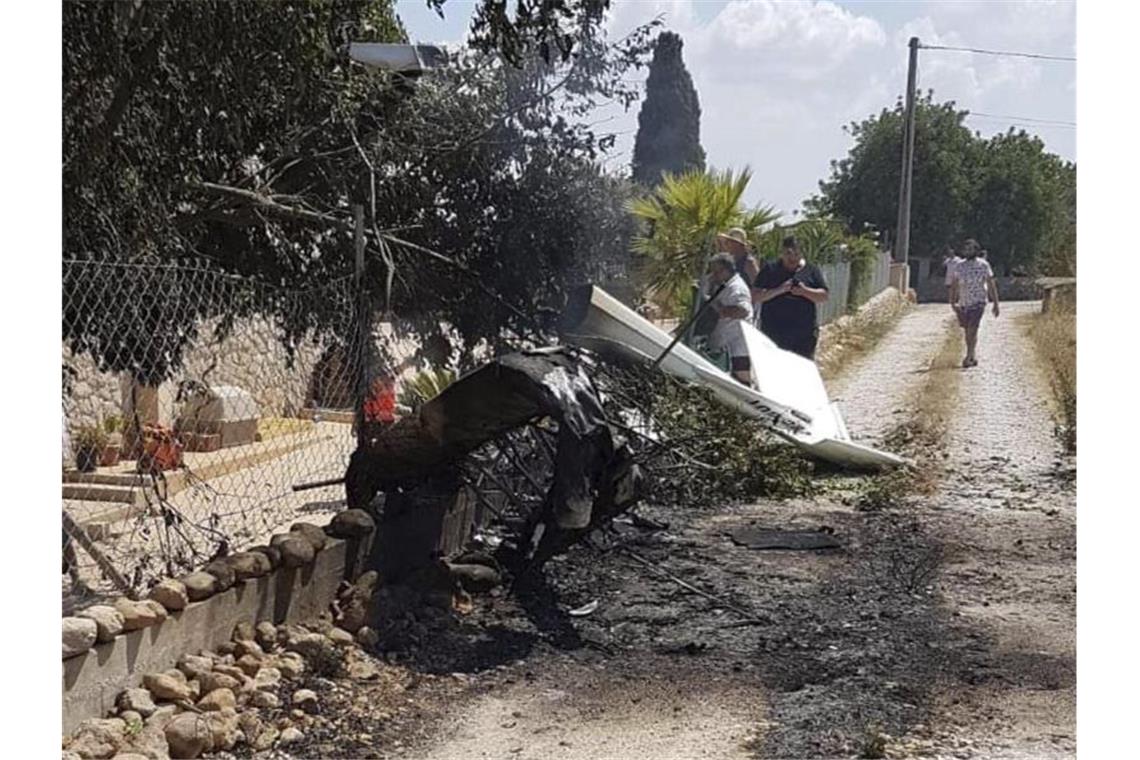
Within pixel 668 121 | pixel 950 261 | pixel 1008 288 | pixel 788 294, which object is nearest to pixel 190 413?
pixel 668 121

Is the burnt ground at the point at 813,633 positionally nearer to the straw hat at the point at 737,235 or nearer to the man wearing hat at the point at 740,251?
the man wearing hat at the point at 740,251

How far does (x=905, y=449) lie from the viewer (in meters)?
5.32

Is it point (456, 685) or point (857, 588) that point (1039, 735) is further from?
point (456, 685)

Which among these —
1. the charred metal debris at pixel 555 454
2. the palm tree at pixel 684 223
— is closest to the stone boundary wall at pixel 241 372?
the charred metal debris at pixel 555 454

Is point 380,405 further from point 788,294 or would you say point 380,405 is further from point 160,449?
point 788,294

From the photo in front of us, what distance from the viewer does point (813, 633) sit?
4.48 m

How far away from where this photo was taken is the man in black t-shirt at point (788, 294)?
514 centimetres

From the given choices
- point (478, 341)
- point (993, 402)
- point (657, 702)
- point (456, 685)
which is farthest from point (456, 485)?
point (993, 402)

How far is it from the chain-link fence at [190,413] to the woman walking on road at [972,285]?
2.35m

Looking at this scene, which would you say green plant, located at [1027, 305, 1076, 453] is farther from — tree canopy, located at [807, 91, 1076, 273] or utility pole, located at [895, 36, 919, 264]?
utility pole, located at [895, 36, 919, 264]

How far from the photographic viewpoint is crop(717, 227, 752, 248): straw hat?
195 inches

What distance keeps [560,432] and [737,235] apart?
112 centimetres

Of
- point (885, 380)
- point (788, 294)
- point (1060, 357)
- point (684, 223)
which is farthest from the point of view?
point (885, 380)

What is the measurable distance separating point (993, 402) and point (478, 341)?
6.92 feet
